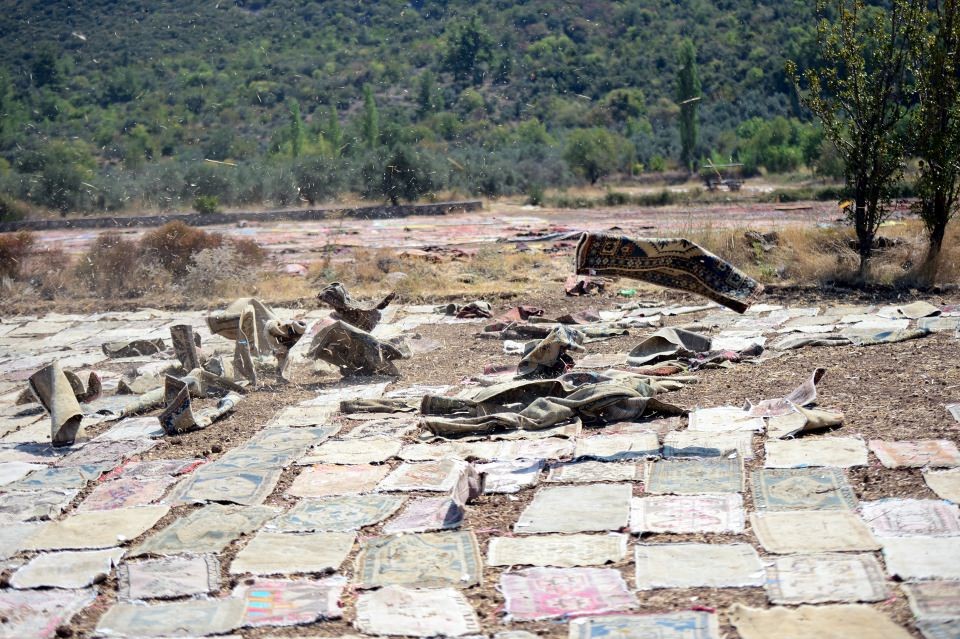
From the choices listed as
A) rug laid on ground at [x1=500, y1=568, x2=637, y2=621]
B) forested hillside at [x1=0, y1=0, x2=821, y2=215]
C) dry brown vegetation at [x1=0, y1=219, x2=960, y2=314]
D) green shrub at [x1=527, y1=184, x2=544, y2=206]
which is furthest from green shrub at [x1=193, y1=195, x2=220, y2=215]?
rug laid on ground at [x1=500, y1=568, x2=637, y2=621]

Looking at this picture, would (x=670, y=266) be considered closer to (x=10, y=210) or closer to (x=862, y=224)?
(x=862, y=224)

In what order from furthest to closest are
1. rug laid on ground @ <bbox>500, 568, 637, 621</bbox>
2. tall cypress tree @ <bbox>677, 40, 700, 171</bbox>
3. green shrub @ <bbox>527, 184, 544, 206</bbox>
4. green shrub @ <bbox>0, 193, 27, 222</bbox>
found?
tall cypress tree @ <bbox>677, 40, 700, 171</bbox>, green shrub @ <bbox>527, 184, 544, 206</bbox>, green shrub @ <bbox>0, 193, 27, 222</bbox>, rug laid on ground @ <bbox>500, 568, 637, 621</bbox>

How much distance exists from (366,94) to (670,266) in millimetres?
40825

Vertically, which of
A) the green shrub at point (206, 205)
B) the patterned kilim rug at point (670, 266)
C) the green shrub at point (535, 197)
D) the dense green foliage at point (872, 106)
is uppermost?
the dense green foliage at point (872, 106)

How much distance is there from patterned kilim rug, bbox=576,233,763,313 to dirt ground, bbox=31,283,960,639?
0.82 meters

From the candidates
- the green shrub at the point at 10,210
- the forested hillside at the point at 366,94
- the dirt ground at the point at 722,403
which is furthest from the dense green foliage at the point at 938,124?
the green shrub at the point at 10,210

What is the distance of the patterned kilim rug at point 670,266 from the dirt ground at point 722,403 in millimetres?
825

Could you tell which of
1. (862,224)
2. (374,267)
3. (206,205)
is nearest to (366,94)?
(206,205)

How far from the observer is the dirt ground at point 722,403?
13.1 ft

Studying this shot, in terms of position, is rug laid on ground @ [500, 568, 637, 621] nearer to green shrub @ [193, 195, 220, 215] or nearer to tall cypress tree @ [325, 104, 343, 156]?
green shrub @ [193, 195, 220, 215]

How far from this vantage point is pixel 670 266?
905cm

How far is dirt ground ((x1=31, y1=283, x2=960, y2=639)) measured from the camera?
4.01 metres

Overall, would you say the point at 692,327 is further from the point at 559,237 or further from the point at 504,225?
the point at 504,225

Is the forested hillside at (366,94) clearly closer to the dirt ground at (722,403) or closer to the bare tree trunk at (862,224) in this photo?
the bare tree trunk at (862,224)
